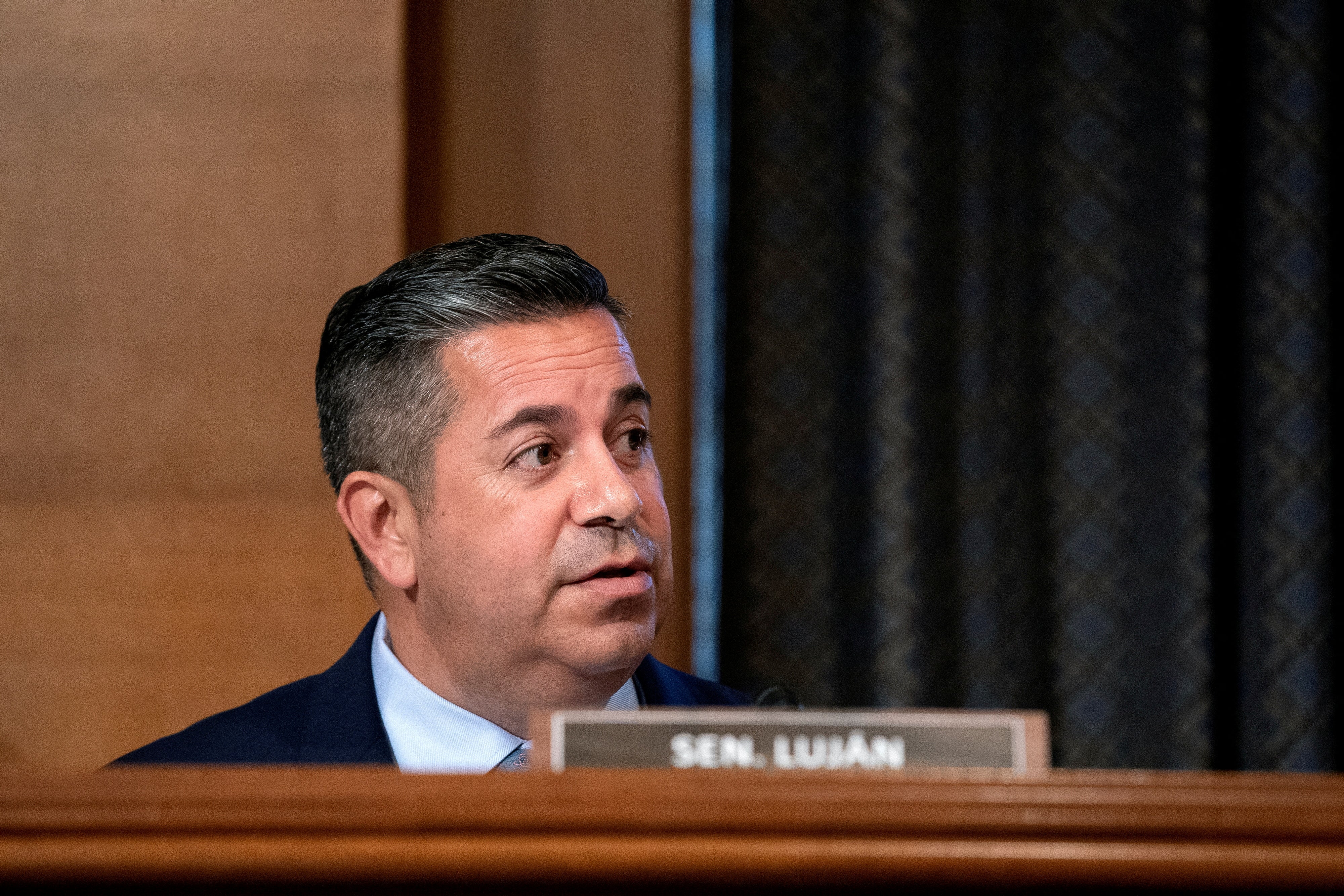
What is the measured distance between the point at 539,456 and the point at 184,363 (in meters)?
0.92

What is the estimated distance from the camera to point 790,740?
1.73 feet

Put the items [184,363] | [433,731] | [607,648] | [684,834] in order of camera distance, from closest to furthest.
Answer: [684,834], [607,648], [433,731], [184,363]

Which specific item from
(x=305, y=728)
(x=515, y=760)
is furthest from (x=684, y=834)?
(x=305, y=728)

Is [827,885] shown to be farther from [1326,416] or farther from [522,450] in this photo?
[1326,416]

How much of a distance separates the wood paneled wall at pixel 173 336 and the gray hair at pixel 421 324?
1.73ft

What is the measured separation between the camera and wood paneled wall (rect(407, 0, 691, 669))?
6.34ft

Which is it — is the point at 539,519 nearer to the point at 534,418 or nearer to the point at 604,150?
the point at 534,418

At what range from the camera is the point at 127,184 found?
5.61 ft

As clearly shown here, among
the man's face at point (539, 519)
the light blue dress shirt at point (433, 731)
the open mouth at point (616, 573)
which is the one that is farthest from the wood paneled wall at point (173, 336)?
the open mouth at point (616, 573)

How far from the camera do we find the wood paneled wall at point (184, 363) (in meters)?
1.69

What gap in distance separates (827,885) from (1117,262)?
6.13 feet

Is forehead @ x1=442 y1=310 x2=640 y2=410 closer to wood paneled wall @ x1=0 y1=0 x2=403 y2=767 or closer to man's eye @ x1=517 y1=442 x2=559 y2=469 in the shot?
man's eye @ x1=517 y1=442 x2=559 y2=469

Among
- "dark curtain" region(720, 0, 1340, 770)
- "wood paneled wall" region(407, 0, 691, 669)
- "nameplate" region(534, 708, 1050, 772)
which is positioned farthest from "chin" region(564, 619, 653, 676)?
"dark curtain" region(720, 0, 1340, 770)

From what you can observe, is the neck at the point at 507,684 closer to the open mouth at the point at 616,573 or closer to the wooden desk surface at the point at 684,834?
the open mouth at the point at 616,573
